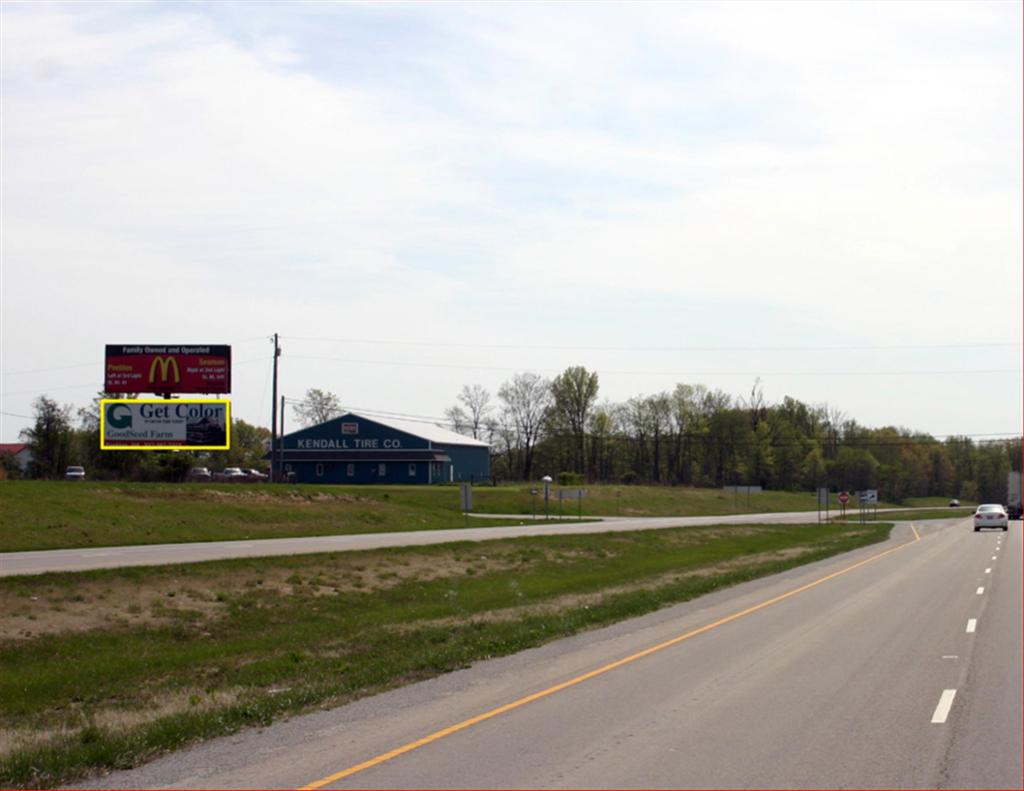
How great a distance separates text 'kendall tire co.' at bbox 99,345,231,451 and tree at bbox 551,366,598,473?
92454 millimetres

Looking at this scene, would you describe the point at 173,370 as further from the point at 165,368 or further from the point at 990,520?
the point at 990,520

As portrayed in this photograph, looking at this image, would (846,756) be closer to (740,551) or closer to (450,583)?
(450,583)

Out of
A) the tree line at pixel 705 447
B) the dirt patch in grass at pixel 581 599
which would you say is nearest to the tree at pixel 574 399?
the tree line at pixel 705 447

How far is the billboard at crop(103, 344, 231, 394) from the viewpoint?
52594 millimetres

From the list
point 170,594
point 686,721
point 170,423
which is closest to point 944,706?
point 686,721

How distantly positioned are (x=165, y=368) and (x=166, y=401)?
1782mm

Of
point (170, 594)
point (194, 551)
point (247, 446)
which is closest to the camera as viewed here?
point (170, 594)

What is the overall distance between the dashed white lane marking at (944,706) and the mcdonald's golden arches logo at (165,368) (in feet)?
149

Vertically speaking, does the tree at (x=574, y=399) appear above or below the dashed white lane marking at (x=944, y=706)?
above

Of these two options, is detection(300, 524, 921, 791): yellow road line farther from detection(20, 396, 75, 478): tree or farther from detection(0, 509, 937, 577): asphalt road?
detection(20, 396, 75, 478): tree

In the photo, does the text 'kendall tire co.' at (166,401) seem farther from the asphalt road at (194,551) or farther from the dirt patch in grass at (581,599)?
the dirt patch in grass at (581,599)

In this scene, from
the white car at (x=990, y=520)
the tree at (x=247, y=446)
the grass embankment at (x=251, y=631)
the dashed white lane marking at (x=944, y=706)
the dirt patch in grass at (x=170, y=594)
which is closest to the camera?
the dashed white lane marking at (x=944, y=706)

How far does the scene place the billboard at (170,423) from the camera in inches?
2039

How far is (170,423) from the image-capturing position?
51938mm
